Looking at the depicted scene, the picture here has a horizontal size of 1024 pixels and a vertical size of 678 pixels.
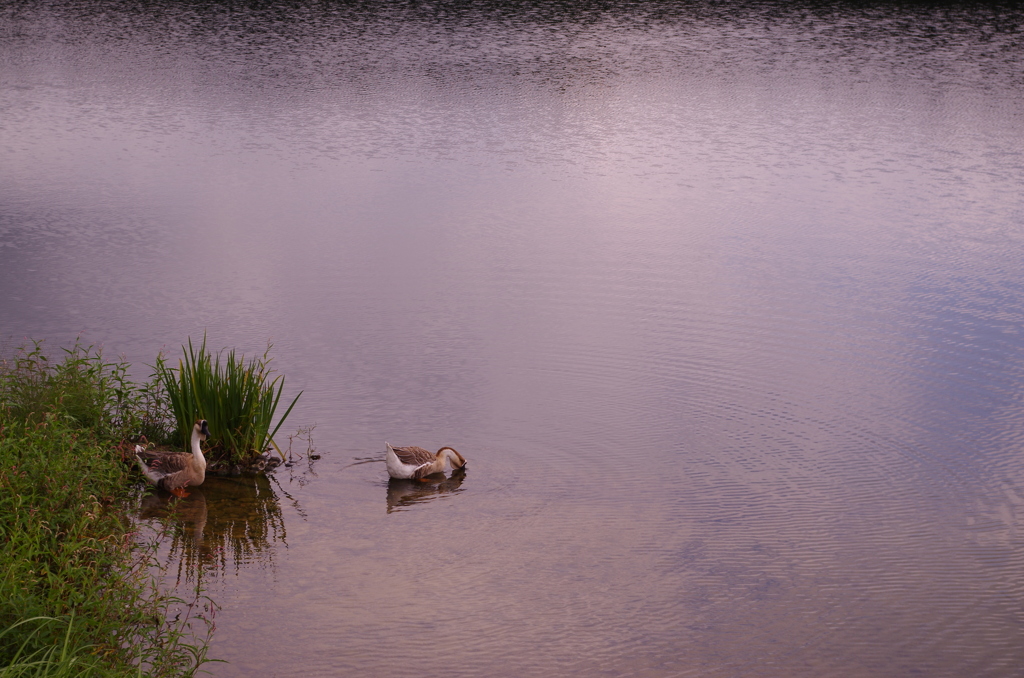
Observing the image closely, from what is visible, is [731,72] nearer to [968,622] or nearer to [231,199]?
[231,199]

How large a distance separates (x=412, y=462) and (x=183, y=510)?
4.36 feet

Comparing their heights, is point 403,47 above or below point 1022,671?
above

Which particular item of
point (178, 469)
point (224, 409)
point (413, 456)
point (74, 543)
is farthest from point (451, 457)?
point (74, 543)

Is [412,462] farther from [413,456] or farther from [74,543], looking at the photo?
[74,543]

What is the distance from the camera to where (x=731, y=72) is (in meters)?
20.8

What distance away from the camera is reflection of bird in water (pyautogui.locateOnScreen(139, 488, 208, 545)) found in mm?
6539

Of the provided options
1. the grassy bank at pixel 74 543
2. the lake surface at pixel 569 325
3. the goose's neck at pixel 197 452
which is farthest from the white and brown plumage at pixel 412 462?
the grassy bank at pixel 74 543

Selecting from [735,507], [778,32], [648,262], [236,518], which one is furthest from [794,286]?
[778,32]

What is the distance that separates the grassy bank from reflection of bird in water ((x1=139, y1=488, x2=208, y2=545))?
0.14 metres

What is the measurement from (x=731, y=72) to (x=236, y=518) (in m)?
16.1

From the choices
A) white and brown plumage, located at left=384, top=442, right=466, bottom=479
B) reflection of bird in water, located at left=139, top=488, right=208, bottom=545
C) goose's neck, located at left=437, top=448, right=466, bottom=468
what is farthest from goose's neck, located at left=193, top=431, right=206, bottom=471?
goose's neck, located at left=437, top=448, right=466, bottom=468

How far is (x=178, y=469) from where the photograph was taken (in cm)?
673

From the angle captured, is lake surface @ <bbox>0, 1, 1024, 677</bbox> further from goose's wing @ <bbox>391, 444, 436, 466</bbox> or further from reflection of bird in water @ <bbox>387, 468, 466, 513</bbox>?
goose's wing @ <bbox>391, 444, 436, 466</bbox>

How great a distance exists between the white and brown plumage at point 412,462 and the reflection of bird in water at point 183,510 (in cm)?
110
